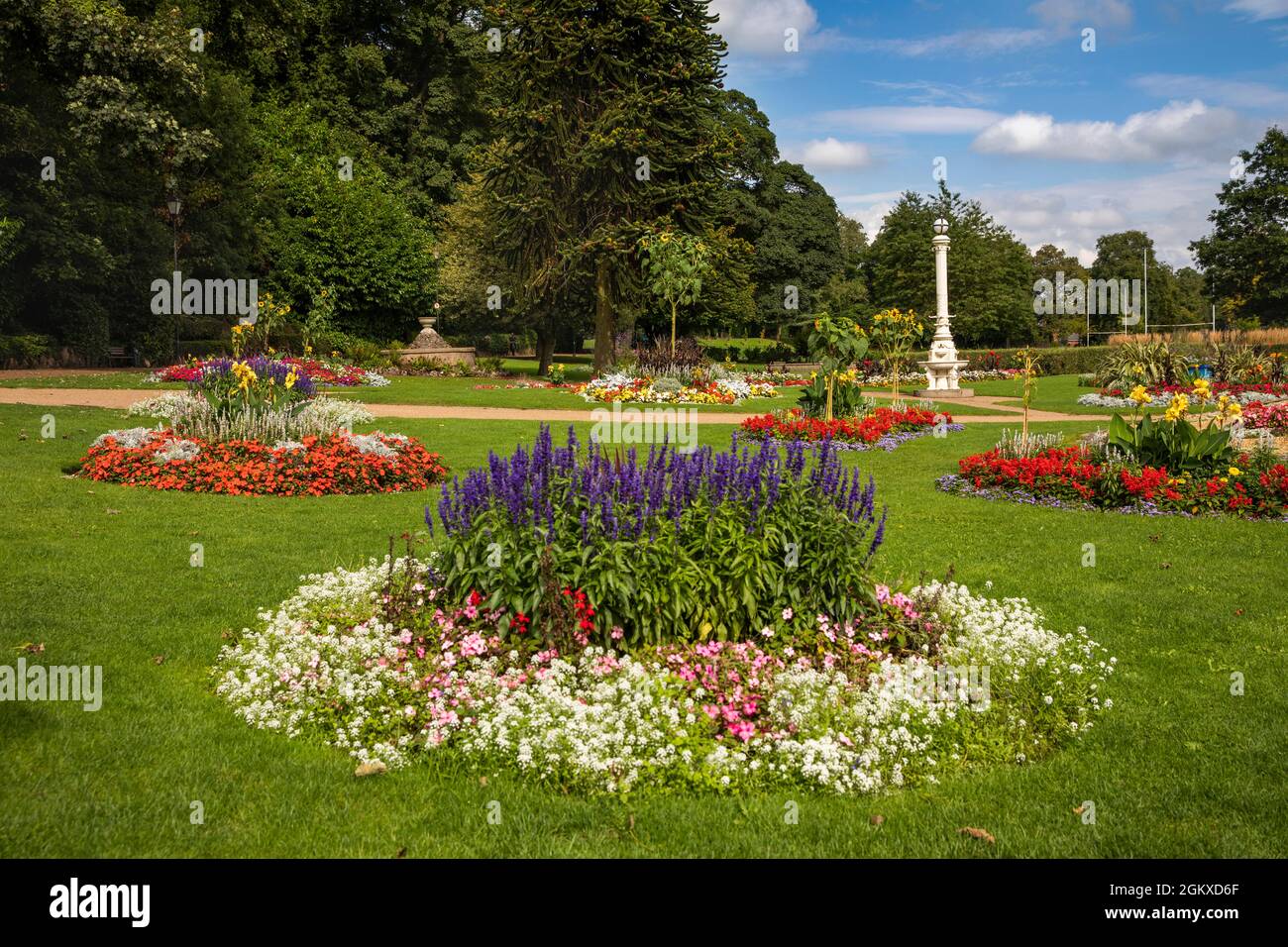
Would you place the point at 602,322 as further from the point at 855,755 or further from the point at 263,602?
the point at 855,755

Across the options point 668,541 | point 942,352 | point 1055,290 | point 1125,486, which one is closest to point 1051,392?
point 942,352

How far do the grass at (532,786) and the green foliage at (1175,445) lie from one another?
104 inches

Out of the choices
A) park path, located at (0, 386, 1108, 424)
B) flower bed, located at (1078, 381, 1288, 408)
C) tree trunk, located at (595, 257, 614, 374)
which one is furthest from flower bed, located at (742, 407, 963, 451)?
tree trunk, located at (595, 257, 614, 374)

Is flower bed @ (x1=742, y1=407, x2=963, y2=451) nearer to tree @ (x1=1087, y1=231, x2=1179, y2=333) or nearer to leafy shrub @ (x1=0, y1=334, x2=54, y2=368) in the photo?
leafy shrub @ (x1=0, y1=334, x2=54, y2=368)

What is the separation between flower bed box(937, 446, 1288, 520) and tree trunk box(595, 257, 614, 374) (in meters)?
20.2

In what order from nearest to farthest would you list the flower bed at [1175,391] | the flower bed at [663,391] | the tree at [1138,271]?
1. the flower bed at [1175,391]
2. the flower bed at [663,391]
3. the tree at [1138,271]

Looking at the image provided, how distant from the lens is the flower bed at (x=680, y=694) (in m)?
4.14

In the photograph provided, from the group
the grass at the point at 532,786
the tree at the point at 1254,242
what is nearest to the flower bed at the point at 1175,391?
the grass at the point at 532,786

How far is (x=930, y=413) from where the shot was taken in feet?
57.8

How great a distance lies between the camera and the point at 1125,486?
10047mm

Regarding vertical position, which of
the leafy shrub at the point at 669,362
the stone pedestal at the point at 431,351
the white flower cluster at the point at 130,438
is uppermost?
the stone pedestal at the point at 431,351

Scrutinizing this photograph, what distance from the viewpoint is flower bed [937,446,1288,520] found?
31.6ft

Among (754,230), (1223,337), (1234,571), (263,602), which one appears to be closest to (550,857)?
(263,602)

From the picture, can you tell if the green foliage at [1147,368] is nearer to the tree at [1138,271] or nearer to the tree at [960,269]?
the tree at [960,269]
